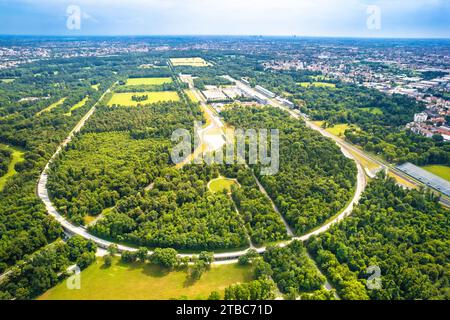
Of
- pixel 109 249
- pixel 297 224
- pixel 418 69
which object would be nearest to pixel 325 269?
pixel 297 224

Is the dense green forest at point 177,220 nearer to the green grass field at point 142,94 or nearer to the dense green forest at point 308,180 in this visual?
the dense green forest at point 308,180

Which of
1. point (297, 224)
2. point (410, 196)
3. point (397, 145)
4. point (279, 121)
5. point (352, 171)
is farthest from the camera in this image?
point (279, 121)

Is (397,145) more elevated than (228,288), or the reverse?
(397,145)

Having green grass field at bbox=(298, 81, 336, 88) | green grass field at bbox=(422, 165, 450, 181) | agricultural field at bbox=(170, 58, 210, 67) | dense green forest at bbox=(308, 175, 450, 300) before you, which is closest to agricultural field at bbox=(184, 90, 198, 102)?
green grass field at bbox=(298, 81, 336, 88)

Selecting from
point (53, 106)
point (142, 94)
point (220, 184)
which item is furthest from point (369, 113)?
point (53, 106)

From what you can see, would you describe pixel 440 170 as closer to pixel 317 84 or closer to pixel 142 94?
pixel 317 84

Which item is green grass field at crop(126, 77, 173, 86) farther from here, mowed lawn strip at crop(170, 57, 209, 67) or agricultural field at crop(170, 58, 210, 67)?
mowed lawn strip at crop(170, 57, 209, 67)

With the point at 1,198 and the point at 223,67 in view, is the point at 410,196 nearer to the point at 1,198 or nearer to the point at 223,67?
the point at 1,198
